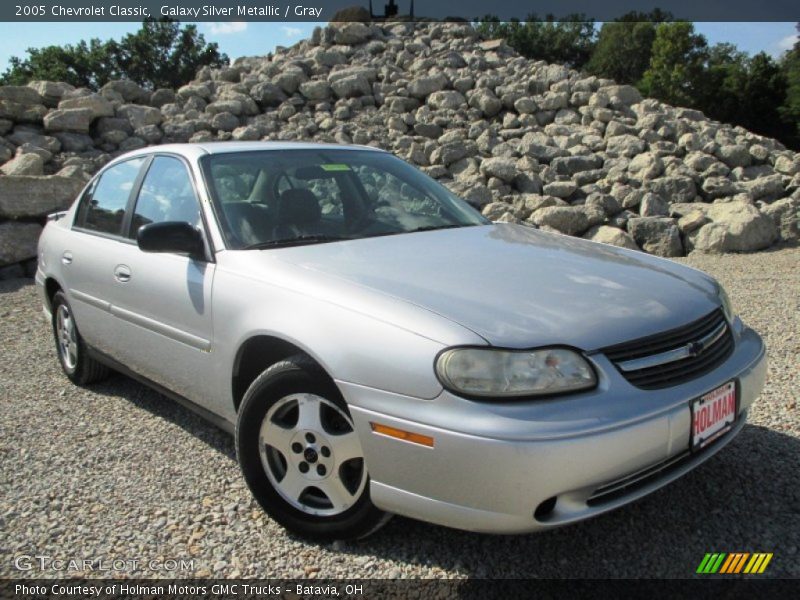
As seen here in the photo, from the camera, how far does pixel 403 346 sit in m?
2.29

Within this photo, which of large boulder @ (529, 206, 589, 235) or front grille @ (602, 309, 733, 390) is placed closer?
front grille @ (602, 309, 733, 390)

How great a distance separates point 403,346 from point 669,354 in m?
0.96

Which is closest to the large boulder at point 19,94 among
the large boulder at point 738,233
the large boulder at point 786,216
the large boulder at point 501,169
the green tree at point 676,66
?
the large boulder at point 501,169

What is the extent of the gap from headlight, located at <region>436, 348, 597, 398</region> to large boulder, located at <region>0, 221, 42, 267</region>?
352 inches

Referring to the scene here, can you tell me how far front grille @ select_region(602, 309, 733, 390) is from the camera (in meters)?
2.35

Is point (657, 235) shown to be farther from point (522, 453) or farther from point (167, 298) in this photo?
point (522, 453)

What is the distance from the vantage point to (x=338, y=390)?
249cm

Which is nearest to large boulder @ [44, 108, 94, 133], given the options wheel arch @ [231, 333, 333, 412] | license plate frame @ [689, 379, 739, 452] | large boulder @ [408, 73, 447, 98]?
large boulder @ [408, 73, 447, 98]

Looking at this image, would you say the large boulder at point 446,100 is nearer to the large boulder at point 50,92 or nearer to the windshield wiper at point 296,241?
the large boulder at point 50,92

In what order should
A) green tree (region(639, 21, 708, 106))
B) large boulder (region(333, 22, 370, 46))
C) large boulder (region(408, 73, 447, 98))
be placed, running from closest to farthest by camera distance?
large boulder (region(408, 73, 447, 98))
large boulder (region(333, 22, 370, 46))
green tree (region(639, 21, 708, 106))

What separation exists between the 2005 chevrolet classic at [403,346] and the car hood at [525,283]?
11 mm

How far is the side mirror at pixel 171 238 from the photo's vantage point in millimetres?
3070

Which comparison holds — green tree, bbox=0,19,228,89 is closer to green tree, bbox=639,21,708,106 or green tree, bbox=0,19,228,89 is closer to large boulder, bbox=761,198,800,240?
green tree, bbox=639,21,708,106

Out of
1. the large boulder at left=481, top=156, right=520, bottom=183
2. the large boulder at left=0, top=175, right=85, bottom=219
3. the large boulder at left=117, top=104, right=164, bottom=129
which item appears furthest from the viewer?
the large boulder at left=117, top=104, right=164, bottom=129
